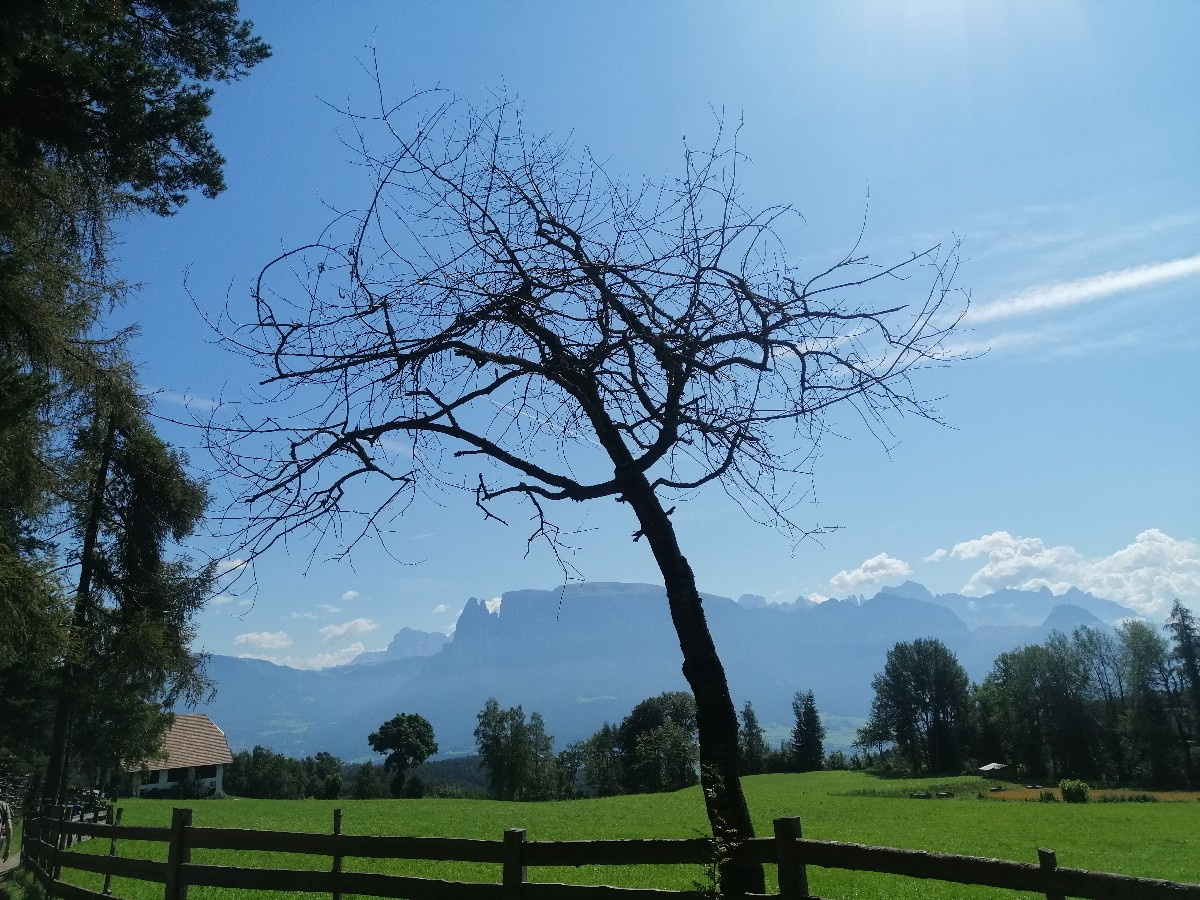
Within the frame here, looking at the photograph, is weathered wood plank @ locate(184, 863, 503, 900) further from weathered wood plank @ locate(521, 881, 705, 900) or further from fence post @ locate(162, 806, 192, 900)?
weathered wood plank @ locate(521, 881, 705, 900)

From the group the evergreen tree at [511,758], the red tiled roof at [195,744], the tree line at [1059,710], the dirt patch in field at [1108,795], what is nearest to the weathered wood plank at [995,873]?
the dirt patch in field at [1108,795]

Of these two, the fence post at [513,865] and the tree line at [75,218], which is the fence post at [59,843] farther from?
the fence post at [513,865]

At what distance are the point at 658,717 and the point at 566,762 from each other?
1709 cm

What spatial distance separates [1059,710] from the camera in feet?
247

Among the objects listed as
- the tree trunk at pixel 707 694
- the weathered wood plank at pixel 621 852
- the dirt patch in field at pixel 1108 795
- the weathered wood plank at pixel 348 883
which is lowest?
the dirt patch in field at pixel 1108 795

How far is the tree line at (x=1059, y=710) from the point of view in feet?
217

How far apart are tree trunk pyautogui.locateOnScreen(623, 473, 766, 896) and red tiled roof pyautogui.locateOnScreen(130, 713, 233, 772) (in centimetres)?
7124

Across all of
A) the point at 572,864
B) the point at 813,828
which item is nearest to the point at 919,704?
the point at 813,828

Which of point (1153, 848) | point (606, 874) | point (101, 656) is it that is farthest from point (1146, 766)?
point (101, 656)

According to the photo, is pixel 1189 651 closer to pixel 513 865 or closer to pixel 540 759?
pixel 540 759

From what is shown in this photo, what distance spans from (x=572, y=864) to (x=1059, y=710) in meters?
86.2

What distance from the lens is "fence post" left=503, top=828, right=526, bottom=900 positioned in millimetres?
5008

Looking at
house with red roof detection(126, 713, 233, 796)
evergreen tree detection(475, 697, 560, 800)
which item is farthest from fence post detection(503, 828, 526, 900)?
evergreen tree detection(475, 697, 560, 800)

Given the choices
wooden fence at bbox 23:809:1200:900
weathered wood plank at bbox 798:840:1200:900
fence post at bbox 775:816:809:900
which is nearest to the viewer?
weathered wood plank at bbox 798:840:1200:900
